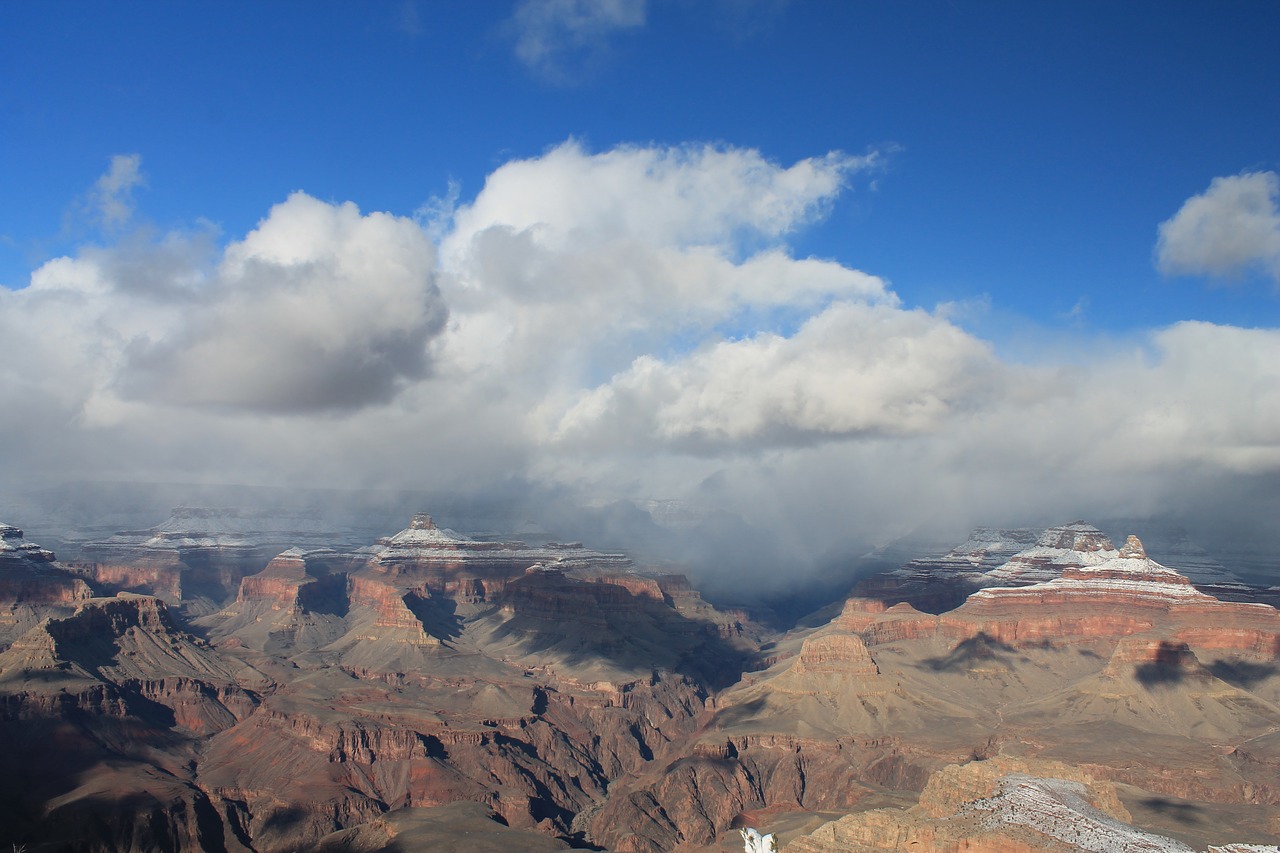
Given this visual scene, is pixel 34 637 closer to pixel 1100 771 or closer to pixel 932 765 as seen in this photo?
pixel 932 765

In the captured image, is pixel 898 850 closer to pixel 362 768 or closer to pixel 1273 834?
pixel 1273 834

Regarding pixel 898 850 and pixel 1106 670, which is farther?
pixel 1106 670

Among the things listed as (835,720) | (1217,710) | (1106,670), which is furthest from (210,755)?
(1217,710)

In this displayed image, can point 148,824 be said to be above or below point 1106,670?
below

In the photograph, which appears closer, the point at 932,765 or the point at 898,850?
the point at 898,850

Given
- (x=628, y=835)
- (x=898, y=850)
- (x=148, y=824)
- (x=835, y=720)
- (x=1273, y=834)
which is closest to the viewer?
(x=898, y=850)

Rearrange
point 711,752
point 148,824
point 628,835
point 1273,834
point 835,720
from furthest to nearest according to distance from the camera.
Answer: point 835,720
point 711,752
point 628,835
point 148,824
point 1273,834

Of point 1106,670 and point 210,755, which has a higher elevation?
point 1106,670

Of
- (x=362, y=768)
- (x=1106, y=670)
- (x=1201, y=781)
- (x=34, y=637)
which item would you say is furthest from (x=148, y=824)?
(x=1106, y=670)

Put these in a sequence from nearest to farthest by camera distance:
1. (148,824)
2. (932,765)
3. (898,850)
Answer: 1. (898,850)
2. (148,824)
3. (932,765)
